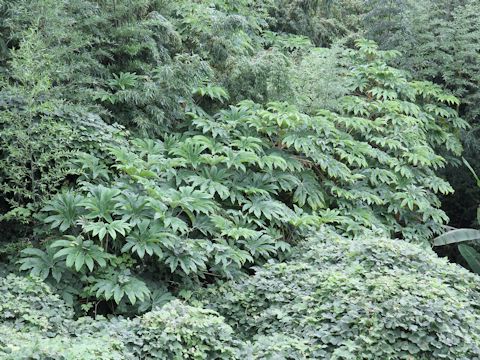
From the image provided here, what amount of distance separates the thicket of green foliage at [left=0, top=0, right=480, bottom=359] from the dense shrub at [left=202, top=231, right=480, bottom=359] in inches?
0.7

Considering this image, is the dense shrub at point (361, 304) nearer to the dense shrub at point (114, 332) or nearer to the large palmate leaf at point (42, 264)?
the dense shrub at point (114, 332)

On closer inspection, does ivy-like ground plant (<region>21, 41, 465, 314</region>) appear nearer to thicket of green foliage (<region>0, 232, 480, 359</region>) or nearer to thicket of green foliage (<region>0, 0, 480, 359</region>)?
thicket of green foliage (<region>0, 0, 480, 359</region>)

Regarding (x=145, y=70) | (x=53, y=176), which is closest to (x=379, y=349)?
(x=53, y=176)

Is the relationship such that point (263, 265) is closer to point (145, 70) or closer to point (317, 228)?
point (317, 228)

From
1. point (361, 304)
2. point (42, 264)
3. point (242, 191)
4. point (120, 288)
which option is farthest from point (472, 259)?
point (42, 264)

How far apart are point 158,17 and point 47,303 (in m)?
4.75

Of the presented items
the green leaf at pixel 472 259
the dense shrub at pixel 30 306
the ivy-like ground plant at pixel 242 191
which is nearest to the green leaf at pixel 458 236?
the green leaf at pixel 472 259

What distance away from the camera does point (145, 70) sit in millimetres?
7828

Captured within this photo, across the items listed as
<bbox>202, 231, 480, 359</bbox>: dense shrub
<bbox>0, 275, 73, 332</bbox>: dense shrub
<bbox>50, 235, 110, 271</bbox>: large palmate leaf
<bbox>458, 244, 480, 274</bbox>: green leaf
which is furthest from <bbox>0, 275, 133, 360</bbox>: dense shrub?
<bbox>458, 244, 480, 274</bbox>: green leaf

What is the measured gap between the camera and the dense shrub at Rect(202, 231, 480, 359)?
4188 mm

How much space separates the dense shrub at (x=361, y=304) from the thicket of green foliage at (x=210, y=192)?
0.06ft

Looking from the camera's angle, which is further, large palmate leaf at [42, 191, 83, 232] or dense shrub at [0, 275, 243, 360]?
large palmate leaf at [42, 191, 83, 232]

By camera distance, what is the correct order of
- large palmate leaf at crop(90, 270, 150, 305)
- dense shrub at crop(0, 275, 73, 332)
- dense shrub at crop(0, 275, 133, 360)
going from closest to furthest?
dense shrub at crop(0, 275, 133, 360) → dense shrub at crop(0, 275, 73, 332) → large palmate leaf at crop(90, 270, 150, 305)

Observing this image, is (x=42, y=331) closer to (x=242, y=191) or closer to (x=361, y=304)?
(x=361, y=304)
